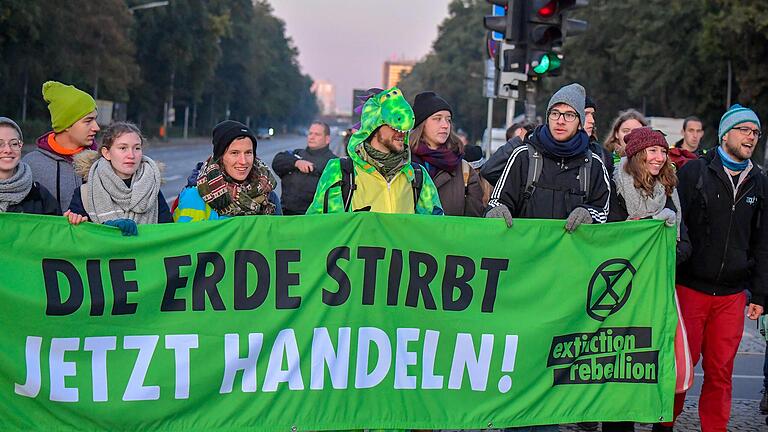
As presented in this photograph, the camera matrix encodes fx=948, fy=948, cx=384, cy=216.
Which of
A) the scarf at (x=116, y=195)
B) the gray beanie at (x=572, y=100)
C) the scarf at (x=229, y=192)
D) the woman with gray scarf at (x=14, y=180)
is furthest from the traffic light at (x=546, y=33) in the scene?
the woman with gray scarf at (x=14, y=180)

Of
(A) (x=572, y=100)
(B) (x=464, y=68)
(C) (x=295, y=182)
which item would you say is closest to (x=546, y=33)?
(C) (x=295, y=182)

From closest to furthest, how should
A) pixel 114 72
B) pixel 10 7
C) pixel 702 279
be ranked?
pixel 702 279 < pixel 10 7 < pixel 114 72

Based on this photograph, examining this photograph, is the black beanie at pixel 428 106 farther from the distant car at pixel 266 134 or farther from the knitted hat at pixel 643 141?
the distant car at pixel 266 134

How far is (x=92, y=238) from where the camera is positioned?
480 centimetres

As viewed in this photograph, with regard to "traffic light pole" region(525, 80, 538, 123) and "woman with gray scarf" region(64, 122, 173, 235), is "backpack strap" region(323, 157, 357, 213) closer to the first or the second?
"woman with gray scarf" region(64, 122, 173, 235)

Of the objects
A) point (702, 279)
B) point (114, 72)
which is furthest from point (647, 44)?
point (702, 279)

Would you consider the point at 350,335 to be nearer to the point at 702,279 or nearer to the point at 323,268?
the point at 323,268

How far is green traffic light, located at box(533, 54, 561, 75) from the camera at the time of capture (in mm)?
9688

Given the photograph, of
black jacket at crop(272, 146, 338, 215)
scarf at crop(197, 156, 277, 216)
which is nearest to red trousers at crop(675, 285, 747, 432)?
scarf at crop(197, 156, 277, 216)

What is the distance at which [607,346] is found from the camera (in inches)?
204

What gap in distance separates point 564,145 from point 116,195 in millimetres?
2408

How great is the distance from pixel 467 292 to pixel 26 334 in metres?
2.24

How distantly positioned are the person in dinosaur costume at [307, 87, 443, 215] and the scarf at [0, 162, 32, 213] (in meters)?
1.52

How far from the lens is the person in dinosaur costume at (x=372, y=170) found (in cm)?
509
